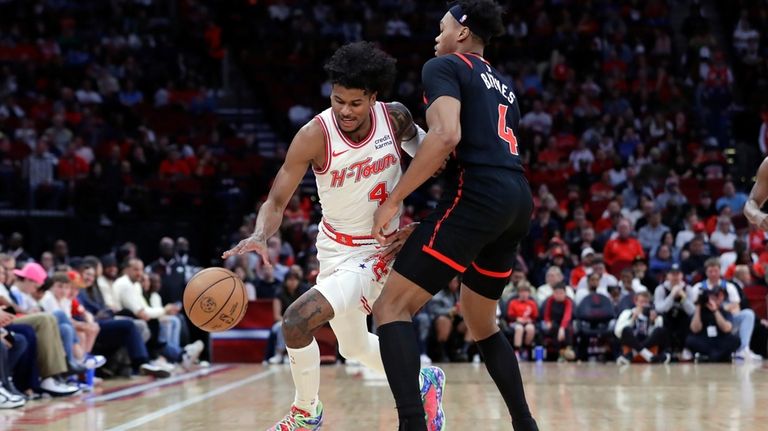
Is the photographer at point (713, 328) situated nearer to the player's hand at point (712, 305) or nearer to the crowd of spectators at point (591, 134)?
the player's hand at point (712, 305)

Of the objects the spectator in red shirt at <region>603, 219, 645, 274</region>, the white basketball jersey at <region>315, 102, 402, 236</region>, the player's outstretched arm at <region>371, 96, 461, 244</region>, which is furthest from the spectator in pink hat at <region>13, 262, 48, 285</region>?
the spectator in red shirt at <region>603, 219, 645, 274</region>

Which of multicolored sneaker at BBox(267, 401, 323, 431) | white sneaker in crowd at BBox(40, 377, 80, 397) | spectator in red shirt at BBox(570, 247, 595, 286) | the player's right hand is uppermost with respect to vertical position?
the player's right hand

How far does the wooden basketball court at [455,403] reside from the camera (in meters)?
7.47

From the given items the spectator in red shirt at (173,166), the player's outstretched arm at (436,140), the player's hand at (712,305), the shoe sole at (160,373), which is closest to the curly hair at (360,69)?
the player's outstretched arm at (436,140)

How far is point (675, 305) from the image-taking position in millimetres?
15984

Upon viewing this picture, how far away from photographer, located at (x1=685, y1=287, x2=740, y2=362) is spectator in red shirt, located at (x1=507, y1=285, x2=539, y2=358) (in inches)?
89.5

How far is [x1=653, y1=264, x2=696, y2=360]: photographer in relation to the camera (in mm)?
15867

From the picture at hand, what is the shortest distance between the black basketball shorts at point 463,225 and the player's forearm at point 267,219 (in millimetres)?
977

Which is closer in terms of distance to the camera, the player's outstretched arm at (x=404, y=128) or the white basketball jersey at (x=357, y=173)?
the white basketball jersey at (x=357, y=173)

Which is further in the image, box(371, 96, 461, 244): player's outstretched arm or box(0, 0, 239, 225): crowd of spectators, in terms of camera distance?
box(0, 0, 239, 225): crowd of spectators

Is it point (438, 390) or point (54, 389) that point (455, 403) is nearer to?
point (438, 390)

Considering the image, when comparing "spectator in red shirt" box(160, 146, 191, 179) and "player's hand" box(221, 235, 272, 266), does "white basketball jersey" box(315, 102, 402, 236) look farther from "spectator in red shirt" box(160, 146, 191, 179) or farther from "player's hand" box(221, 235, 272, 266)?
"spectator in red shirt" box(160, 146, 191, 179)

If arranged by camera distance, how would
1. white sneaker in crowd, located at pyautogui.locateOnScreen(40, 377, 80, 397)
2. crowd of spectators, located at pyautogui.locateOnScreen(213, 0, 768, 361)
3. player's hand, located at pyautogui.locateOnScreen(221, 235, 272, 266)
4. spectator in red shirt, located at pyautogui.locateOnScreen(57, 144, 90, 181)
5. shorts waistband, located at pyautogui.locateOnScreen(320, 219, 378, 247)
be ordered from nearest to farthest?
player's hand, located at pyautogui.locateOnScreen(221, 235, 272, 266) < shorts waistband, located at pyautogui.locateOnScreen(320, 219, 378, 247) < white sneaker in crowd, located at pyautogui.locateOnScreen(40, 377, 80, 397) < crowd of spectators, located at pyautogui.locateOnScreen(213, 0, 768, 361) < spectator in red shirt, located at pyautogui.locateOnScreen(57, 144, 90, 181)

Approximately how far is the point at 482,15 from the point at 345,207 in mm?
1265
